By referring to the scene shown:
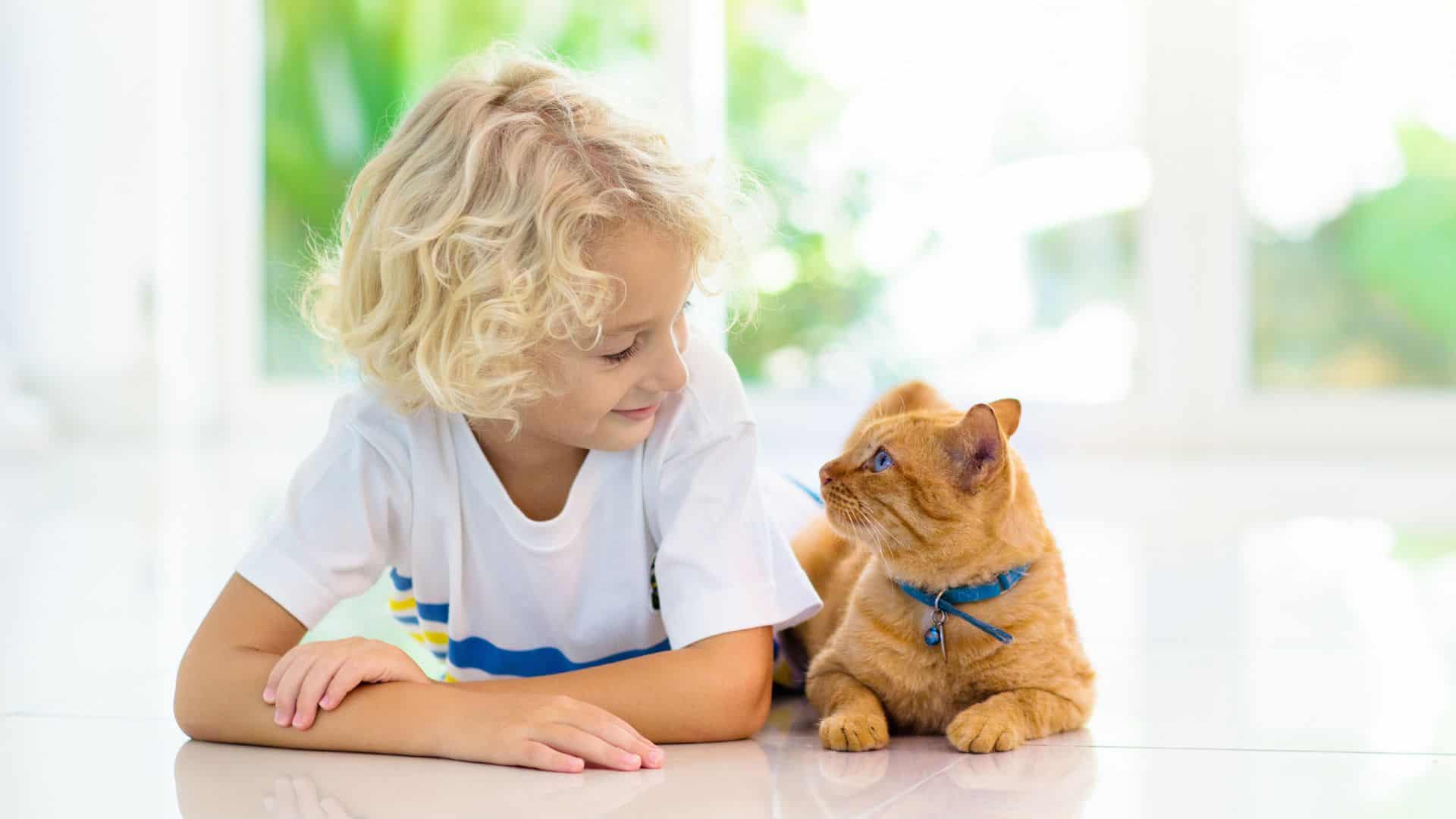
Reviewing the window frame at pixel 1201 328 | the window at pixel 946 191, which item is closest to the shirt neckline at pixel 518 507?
the window frame at pixel 1201 328

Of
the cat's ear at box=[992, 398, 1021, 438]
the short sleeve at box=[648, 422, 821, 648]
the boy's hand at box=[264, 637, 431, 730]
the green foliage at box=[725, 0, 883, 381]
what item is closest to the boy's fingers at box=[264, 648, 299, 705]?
the boy's hand at box=[264, 637, 431, 730]

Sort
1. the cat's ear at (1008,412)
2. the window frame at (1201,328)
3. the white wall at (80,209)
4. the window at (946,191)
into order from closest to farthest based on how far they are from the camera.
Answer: the cat's ear at (1008,412), the window frame at (1201,328), the window at (946,191), the white wall at (80,209)

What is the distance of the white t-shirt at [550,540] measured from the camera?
51.3 inches

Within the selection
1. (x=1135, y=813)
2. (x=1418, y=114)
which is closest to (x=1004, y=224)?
(x=1418, y=114)

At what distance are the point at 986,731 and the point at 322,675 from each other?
59 cm

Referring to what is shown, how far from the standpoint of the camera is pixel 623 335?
1249mm

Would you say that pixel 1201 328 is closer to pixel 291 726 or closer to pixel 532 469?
pixel 532 469

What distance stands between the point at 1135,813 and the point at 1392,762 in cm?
31

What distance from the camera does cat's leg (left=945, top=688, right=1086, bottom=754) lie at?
1.22 meters

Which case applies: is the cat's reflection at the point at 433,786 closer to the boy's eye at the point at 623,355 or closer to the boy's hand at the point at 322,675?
the boy's hand at the point at 322,675

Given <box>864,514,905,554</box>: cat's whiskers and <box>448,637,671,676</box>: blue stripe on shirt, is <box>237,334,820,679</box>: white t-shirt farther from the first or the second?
<box>864,514,905,554</box>: cat's whiskers

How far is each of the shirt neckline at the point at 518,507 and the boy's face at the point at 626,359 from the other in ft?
0.21

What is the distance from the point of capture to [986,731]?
1220 millimetres

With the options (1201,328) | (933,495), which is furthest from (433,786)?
(1201,328)
